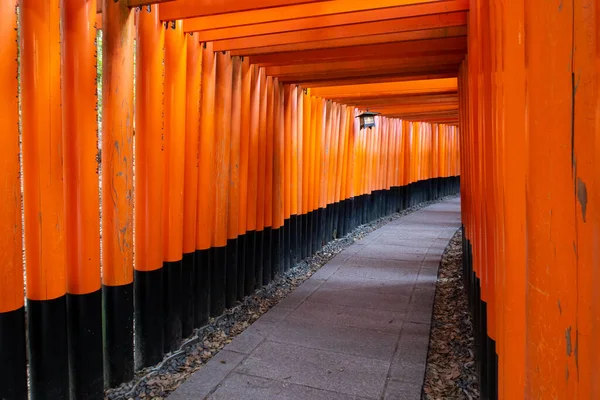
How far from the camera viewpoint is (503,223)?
1661 mm

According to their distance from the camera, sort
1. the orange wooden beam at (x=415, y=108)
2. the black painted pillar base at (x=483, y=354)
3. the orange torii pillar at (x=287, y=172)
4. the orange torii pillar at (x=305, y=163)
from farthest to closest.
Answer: the orange wooden beam at (x=415, y=108) < the orange torii pillar at (x=305, y=163) < the orange torii pillar at (x=287, y=172) < the black painted pillar base at (x=483, y=354)

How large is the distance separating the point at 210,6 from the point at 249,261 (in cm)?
331

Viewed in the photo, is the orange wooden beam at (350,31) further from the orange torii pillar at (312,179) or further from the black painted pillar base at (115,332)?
the orange torii pillar at (312,179)

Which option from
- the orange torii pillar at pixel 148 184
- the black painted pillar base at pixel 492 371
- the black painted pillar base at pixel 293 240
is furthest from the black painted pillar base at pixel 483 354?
the black painted pillar base at pixel 293 240

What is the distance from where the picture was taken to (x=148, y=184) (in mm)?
3607

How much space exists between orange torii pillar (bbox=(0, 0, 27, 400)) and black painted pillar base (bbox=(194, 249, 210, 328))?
207cm

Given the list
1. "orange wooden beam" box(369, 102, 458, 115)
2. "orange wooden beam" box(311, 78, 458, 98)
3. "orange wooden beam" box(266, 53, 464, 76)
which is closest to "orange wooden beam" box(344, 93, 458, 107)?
"orange wooden beam" box(311, 78, 458, 98)

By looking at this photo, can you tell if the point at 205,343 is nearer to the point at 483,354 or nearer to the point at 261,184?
the point at 261,184

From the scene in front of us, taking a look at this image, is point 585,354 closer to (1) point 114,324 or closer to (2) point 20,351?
(2) point 20,351

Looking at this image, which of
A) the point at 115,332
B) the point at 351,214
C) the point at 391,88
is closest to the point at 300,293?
the point at 115,332

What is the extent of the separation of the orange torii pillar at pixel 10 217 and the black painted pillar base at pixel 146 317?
121 cm

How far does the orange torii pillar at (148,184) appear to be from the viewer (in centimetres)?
352

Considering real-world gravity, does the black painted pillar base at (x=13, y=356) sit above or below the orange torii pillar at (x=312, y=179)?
below

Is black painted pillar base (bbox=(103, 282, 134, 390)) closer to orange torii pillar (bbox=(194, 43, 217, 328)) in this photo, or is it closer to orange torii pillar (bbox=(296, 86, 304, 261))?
orange torii pillar (bbox=(194, 43, 217, 328))
